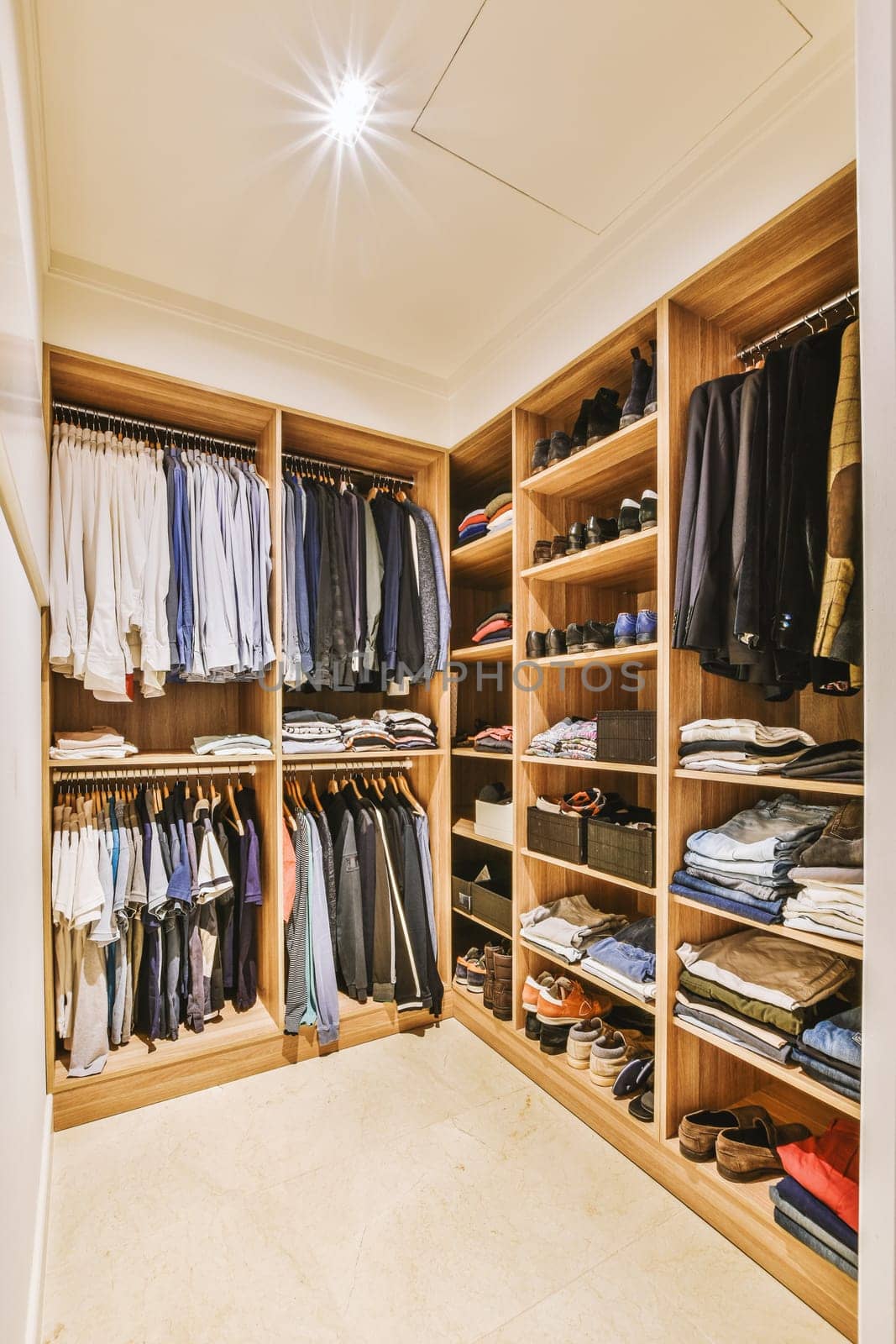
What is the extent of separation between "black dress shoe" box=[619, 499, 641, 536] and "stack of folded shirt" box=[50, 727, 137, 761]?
1.75 meters

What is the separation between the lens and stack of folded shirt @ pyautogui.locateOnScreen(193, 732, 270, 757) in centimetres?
242

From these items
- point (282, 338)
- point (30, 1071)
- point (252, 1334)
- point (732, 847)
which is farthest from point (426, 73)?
point (252, 1334)

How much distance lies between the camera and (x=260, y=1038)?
2.36 meters

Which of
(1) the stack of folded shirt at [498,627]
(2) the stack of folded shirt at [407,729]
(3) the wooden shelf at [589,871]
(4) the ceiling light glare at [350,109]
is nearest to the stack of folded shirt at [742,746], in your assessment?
(3) the wooden shelf at [589,871]

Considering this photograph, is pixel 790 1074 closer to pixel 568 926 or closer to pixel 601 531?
pixel 568 926

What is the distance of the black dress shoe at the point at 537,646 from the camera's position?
2412mm

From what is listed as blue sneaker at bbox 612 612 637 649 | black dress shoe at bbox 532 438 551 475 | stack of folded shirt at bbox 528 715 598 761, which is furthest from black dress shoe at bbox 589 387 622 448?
stack of folded shirt at bbox 528 715 598 761

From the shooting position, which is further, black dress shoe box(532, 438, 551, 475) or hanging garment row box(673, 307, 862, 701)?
black dress shoe box(532, 438, 551, 475)

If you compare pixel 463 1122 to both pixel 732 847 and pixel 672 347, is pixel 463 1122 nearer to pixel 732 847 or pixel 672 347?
pixel 732 847

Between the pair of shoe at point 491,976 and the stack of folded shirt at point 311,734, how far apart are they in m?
0.99

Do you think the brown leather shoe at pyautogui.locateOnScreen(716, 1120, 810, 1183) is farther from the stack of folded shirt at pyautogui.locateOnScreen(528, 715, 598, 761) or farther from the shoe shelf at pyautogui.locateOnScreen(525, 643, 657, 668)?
the shoe shelf at pyautogui.locateOnScreen(525, 643, 657, 668)

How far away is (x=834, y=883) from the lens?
148 cm

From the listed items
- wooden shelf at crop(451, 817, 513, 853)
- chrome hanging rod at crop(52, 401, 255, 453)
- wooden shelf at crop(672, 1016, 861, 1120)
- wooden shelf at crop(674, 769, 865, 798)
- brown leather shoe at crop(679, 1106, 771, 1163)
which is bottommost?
brown leather shoe at crop(679, 1106, 771, 1163)

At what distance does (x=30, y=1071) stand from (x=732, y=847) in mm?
1654
